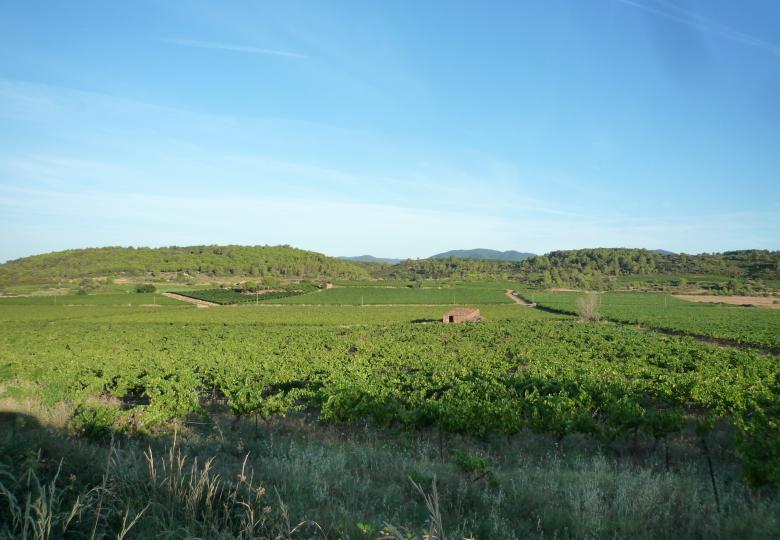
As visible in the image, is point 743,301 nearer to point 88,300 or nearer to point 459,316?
point 459,316

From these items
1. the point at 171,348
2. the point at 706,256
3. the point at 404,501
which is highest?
the point at 706,256

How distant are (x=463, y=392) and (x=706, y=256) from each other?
20689cm

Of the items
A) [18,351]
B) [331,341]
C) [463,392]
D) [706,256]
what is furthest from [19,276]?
[706,256]

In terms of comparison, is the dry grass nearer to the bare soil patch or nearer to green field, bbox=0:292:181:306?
green field, bbox=0:292:181:306

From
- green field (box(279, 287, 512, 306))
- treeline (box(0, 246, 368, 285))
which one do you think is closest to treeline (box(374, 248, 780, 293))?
treeline (box(0, 246, 368, 285))

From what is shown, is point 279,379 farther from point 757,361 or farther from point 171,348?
point 757,361

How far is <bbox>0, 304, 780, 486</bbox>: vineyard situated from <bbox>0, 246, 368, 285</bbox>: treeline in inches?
4776

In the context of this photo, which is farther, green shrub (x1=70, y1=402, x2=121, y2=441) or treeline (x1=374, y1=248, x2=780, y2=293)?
treeline (x1=374, y1=248, x2=780, y2=293)

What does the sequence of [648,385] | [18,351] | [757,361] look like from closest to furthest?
1. [648,385]
2. [757,361]
3. [18,351]

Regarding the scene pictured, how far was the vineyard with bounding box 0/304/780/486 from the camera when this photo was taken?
41.4 feet

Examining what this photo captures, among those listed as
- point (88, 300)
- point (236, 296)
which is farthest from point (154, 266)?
point (236, 296)

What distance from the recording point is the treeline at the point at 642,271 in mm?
140500

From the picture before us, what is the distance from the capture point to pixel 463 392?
16.2 metres

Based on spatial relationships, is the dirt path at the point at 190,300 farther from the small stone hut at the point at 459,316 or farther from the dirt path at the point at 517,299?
the dirt path at the point at 517,299
